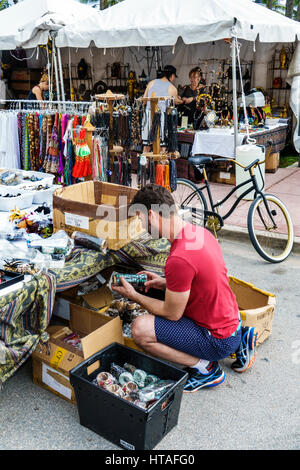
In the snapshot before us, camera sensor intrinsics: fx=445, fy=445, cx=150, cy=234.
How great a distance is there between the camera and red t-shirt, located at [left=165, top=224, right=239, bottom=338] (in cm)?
246

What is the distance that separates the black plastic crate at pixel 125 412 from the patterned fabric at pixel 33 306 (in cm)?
32

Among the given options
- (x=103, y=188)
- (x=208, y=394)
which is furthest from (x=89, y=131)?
(x=208, y=394)

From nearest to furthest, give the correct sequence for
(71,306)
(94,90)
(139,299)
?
(139,299), (71,306), (94,90)

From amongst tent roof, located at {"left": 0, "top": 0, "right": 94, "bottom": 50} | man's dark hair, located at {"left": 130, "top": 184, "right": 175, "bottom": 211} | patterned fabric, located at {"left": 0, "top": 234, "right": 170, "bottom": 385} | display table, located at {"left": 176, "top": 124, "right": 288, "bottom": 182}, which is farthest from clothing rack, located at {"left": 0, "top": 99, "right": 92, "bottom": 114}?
man's dark hair, located at {"left": 130, "top": 184, "right": 175, "bottom": 211}

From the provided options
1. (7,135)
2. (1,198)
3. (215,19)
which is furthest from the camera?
(215,19)

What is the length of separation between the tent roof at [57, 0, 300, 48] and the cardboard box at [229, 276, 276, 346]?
418 centimetres

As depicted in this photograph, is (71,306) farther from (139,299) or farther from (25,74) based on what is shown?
(25,74)

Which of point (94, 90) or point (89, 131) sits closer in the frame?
point (89, 131)

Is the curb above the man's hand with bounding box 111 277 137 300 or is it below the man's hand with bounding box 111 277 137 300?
below

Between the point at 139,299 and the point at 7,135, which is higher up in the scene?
the point at 7,135

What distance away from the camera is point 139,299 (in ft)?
8.98

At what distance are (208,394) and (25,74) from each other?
1266 cm

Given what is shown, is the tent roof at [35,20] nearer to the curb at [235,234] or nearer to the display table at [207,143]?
the display table at [207,143]

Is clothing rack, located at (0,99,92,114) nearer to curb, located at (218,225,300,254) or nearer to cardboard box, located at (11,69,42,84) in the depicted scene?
curb, located at (218,225,300,254)
